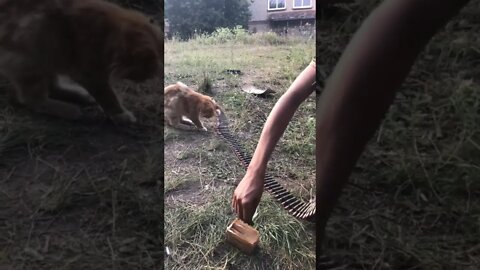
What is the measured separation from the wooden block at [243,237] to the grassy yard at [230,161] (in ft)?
0.06

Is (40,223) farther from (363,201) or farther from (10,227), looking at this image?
(363,201)

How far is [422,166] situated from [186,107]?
2.30 feet

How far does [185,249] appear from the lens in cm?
150

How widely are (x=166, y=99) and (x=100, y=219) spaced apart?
1.35 feet

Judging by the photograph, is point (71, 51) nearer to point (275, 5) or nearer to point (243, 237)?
point (275, 5)

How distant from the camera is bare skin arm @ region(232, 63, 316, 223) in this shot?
4.97 feet

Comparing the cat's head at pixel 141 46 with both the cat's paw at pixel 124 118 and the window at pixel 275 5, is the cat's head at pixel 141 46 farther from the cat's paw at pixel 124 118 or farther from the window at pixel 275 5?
the window at pixel 275 5

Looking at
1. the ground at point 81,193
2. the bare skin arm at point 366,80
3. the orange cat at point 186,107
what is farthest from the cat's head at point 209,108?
the bare skin arm at point 366,80

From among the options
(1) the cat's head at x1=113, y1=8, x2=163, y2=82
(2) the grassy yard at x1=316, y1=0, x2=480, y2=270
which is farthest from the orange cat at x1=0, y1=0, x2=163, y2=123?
(2) the grassy yard at x1=316, y1=0, x2=480, y2=270

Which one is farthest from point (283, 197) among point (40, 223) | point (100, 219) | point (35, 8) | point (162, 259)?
point (35, 8)

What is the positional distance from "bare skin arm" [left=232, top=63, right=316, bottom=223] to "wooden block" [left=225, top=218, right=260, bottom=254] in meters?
0.03

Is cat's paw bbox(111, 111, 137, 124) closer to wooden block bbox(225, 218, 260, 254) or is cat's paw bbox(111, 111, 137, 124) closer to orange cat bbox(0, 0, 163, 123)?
orange cat bbox(0, 0, 163, 123)

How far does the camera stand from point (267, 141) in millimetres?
1553

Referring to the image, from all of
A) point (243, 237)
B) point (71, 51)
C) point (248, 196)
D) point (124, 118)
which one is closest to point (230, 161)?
point (248, 196)
